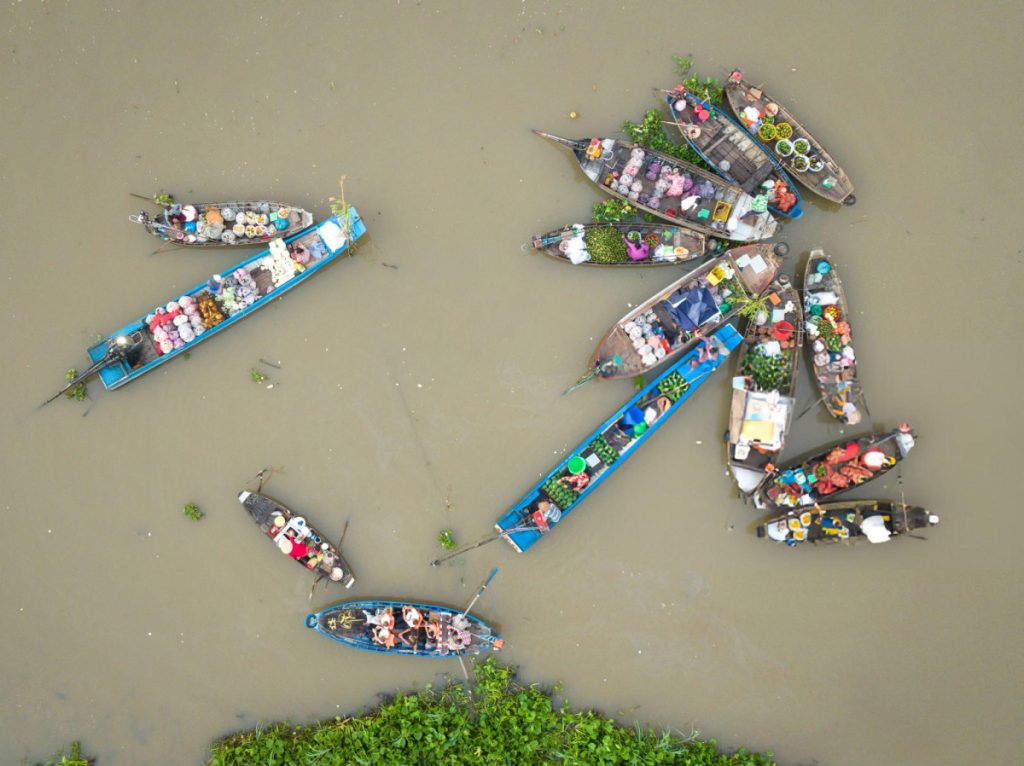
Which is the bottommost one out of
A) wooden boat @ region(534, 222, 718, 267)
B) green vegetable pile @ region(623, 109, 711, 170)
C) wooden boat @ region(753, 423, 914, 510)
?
wooden boat @ region(753, 423, 914, 510)

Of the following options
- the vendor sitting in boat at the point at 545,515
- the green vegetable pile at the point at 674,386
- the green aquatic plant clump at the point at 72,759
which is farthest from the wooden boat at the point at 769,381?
the green aquatic plant clump at the point at 72,759

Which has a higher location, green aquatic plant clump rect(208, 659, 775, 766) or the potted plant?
the potted plant

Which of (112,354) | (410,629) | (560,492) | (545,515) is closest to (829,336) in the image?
(560,492)

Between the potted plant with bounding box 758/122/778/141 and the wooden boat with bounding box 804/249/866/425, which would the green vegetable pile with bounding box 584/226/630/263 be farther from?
the wooden boat with bounding box 804/249/866/425

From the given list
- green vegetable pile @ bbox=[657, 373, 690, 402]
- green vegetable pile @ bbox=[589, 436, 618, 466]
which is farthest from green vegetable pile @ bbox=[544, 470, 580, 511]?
green vegetable pile @ bbox=[657, 373, 690, 402]

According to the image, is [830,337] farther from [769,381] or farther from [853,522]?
[853,522]
